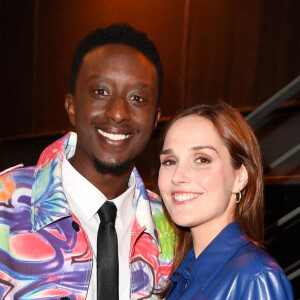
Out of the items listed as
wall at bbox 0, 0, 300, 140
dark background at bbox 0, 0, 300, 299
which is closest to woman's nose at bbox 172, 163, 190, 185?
dark background at bbox 0, 0, 300, 299

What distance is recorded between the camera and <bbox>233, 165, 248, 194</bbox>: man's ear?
2.02 m

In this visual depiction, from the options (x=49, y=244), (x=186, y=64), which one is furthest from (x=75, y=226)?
(x=186, y=64)

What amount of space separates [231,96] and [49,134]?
3125 mm

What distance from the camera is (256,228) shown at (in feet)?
6.66

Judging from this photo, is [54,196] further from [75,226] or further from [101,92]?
[101,92]

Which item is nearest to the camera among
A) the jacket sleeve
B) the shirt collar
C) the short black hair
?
the jacket sleeve

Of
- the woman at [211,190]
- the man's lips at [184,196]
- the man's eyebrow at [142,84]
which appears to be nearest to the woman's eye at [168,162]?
the woman at [211,190]

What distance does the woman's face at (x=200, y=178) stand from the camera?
6.41 ft

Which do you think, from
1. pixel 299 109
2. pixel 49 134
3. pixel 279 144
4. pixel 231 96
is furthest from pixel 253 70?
pixel 49 134

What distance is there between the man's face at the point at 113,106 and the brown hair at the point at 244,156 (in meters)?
0.27

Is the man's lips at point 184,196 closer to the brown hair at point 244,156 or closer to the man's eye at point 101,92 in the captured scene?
the brown hair at point 244,156

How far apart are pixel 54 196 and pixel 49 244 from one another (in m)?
0.19

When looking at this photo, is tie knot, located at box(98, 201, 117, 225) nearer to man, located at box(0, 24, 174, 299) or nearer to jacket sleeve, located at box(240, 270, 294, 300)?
man, located at box(0, 24, 174, 299)

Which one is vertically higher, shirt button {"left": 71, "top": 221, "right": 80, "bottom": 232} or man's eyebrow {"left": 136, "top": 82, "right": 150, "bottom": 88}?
man's eyebrow {"left": 136, "top": 82, "right": 150, "bottom": 88}
